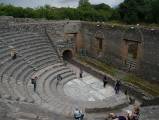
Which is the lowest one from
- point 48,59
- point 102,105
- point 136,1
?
point 102,105

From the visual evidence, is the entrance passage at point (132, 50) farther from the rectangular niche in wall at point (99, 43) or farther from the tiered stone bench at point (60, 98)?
the tiered stone bench at point (60, 98)

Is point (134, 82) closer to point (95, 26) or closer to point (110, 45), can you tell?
point (110, 45)

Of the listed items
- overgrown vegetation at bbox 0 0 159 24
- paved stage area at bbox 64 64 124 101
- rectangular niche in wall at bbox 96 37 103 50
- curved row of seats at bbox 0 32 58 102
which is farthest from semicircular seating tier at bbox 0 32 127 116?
overgrown vegetation at bbox 0 0 159 24

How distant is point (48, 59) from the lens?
766 inches

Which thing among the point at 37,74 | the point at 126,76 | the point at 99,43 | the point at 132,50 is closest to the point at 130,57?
the point at 126,76

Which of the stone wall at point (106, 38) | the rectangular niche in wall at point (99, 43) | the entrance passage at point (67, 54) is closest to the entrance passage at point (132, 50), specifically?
the stone wall at point (106, 38)

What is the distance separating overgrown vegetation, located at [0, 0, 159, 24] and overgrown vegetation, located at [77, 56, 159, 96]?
41.8 ft

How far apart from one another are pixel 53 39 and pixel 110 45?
16.3 feet

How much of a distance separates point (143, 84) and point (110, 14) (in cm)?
2305

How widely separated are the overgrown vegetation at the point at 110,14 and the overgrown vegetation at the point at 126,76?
12746mm

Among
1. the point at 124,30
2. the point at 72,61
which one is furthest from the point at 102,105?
the point at 72,61

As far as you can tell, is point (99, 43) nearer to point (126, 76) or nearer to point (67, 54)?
point (67, 54)

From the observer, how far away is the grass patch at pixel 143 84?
16.0m

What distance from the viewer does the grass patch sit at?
16022 millimetres
